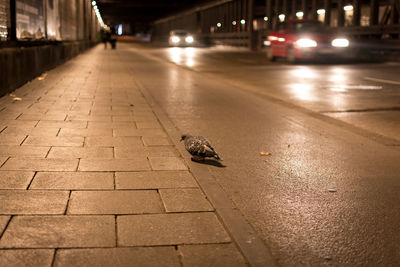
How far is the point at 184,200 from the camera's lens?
12.9 ft

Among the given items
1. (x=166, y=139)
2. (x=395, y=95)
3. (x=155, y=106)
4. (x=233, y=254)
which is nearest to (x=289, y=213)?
(x=233, y=254)

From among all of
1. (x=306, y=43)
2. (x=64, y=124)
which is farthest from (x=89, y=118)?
(x=306, y=43)

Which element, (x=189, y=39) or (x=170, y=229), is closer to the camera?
(x=170, y=229)

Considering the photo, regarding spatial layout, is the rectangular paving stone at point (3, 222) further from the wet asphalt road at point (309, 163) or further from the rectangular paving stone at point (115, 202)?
the wet asphalt road at point (309, 163)

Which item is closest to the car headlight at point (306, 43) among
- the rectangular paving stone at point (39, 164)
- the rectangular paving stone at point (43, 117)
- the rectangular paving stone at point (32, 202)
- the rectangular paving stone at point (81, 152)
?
the rectangular paving stone at point (43, 117)

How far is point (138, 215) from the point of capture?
3600mm

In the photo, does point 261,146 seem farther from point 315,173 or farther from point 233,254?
point 233,254

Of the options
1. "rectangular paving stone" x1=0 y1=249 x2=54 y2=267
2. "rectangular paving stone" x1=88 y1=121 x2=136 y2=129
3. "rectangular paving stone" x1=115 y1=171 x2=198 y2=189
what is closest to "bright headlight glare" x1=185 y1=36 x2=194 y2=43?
"rectangular paving stone" x1=88 y1=121 x2=136 y2=129

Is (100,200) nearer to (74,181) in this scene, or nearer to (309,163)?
(74,181)

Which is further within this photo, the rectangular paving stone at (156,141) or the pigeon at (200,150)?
the rectangular paving stone at (156,141)

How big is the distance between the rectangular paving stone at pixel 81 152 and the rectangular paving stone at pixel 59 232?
179 cm

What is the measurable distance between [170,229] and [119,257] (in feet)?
1.66

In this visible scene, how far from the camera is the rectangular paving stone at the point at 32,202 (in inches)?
143

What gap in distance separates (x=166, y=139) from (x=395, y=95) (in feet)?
21.0
